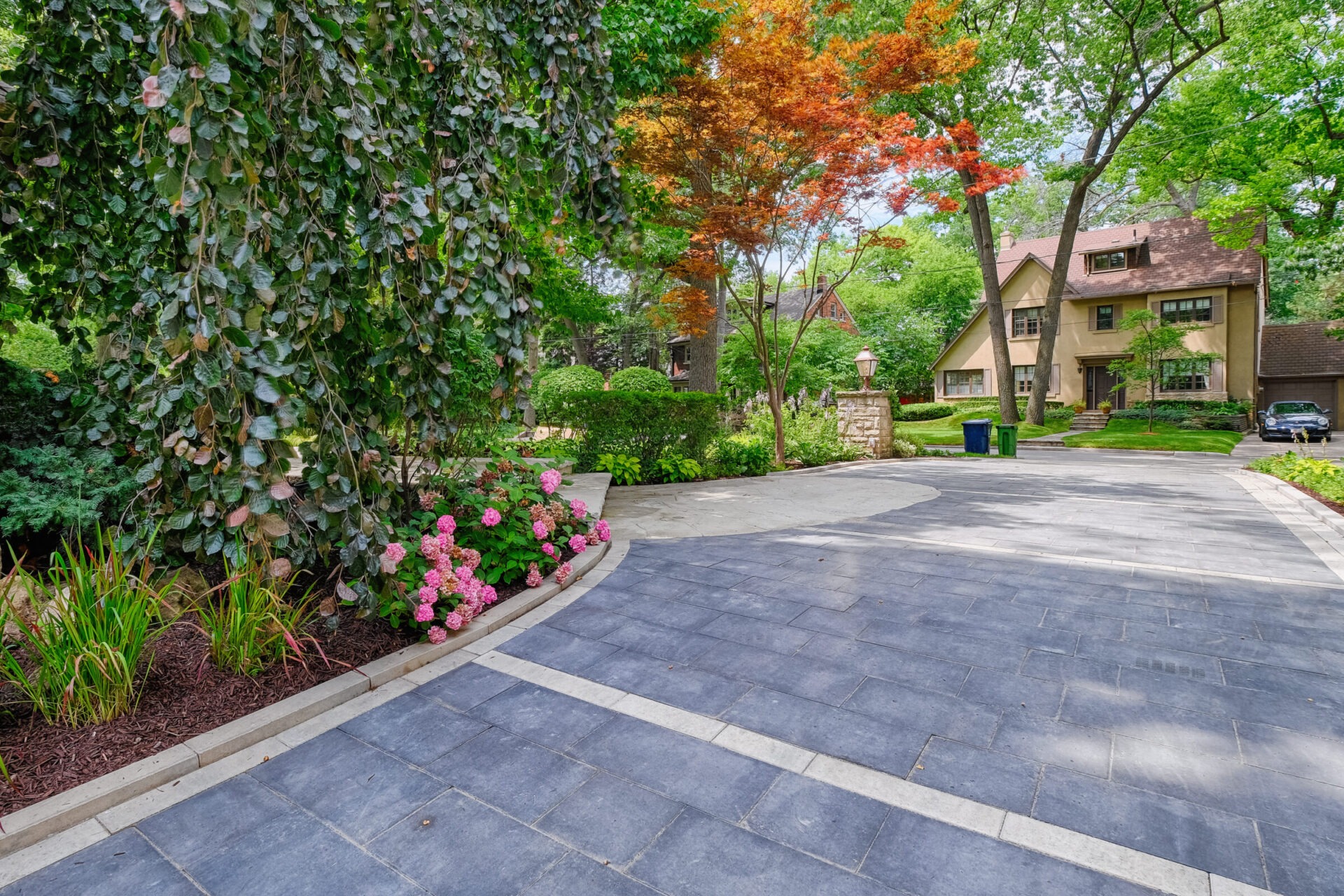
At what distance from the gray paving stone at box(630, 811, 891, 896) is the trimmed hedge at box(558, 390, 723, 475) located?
6.59 metres

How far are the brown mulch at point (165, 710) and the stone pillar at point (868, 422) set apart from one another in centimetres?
1147

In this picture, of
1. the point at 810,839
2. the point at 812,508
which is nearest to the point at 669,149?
the point at 812,508

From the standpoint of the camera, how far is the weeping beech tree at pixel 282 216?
83.9 inches

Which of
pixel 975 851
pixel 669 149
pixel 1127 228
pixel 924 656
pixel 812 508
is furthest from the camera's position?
pixel 1127 228

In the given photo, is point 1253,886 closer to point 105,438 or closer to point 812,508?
point 105,438

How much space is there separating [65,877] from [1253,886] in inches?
123

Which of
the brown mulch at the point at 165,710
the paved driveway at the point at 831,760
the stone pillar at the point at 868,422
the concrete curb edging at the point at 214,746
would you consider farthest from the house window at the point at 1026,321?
the brown mulch at the point at 165,710

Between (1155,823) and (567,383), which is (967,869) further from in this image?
(567,383)

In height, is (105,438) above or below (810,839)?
above

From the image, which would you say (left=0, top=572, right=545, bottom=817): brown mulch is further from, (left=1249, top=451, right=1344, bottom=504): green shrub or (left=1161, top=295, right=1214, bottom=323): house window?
(left=1161, top=295, right=1214, bottom=323): house window

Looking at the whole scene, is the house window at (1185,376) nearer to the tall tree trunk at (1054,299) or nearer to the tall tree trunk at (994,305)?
the tall tree trunk at (1054,299)

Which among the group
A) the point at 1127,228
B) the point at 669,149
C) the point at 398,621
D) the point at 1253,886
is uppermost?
the point at 1127,228

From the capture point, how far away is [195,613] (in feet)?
10.6

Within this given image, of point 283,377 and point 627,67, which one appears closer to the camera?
point 283,377
